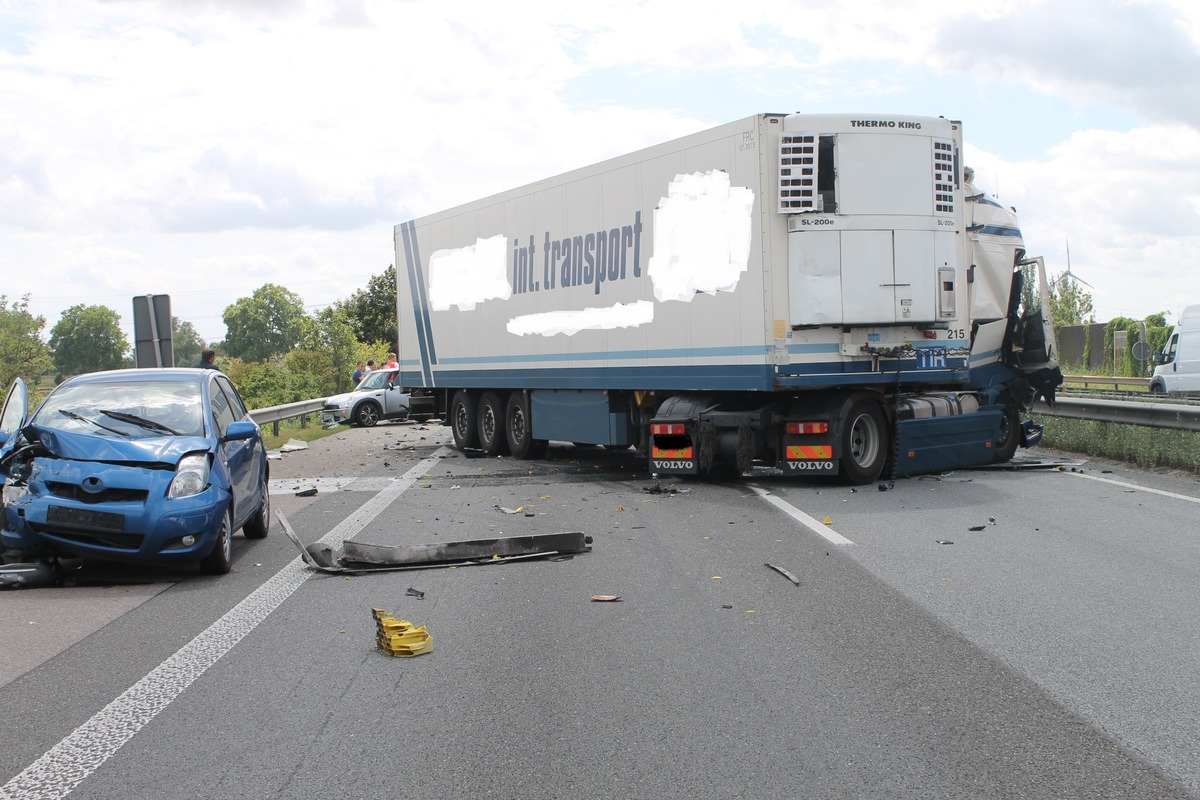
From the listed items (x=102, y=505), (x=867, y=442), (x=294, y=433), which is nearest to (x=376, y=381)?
(x=294, y=433)

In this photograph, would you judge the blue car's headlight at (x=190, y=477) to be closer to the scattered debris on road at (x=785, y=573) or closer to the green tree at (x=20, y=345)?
the scattered debris on road at (x=785, y=573)

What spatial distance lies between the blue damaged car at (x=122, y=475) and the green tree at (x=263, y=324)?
164 m

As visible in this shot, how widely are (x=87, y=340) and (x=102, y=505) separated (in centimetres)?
13692

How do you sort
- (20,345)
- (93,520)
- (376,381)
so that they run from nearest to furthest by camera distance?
(93,520)
(376,381)
(20,345)

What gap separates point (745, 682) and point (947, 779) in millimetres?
1403

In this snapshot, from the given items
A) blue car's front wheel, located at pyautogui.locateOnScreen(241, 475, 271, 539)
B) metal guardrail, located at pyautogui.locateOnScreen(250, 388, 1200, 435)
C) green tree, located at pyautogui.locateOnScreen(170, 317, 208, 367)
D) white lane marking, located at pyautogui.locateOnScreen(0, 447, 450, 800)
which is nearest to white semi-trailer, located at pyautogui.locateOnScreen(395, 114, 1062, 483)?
metal guardrail, located at pyautogui.locateOnScreen(250, 388, 1200, 435)

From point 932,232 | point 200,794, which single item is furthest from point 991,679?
point 932,232

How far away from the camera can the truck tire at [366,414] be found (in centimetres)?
3119

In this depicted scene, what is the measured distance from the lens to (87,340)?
134 m

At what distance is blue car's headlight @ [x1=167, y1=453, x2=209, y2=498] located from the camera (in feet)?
27.9

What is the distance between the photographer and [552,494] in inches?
540

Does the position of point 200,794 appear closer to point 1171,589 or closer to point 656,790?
point 656,790

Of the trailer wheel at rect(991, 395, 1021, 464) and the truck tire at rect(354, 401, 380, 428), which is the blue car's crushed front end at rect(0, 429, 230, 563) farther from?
the truck tire at rect(354, 401, 380, 428)

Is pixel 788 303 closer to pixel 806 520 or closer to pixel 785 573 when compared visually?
pixel 806 520
